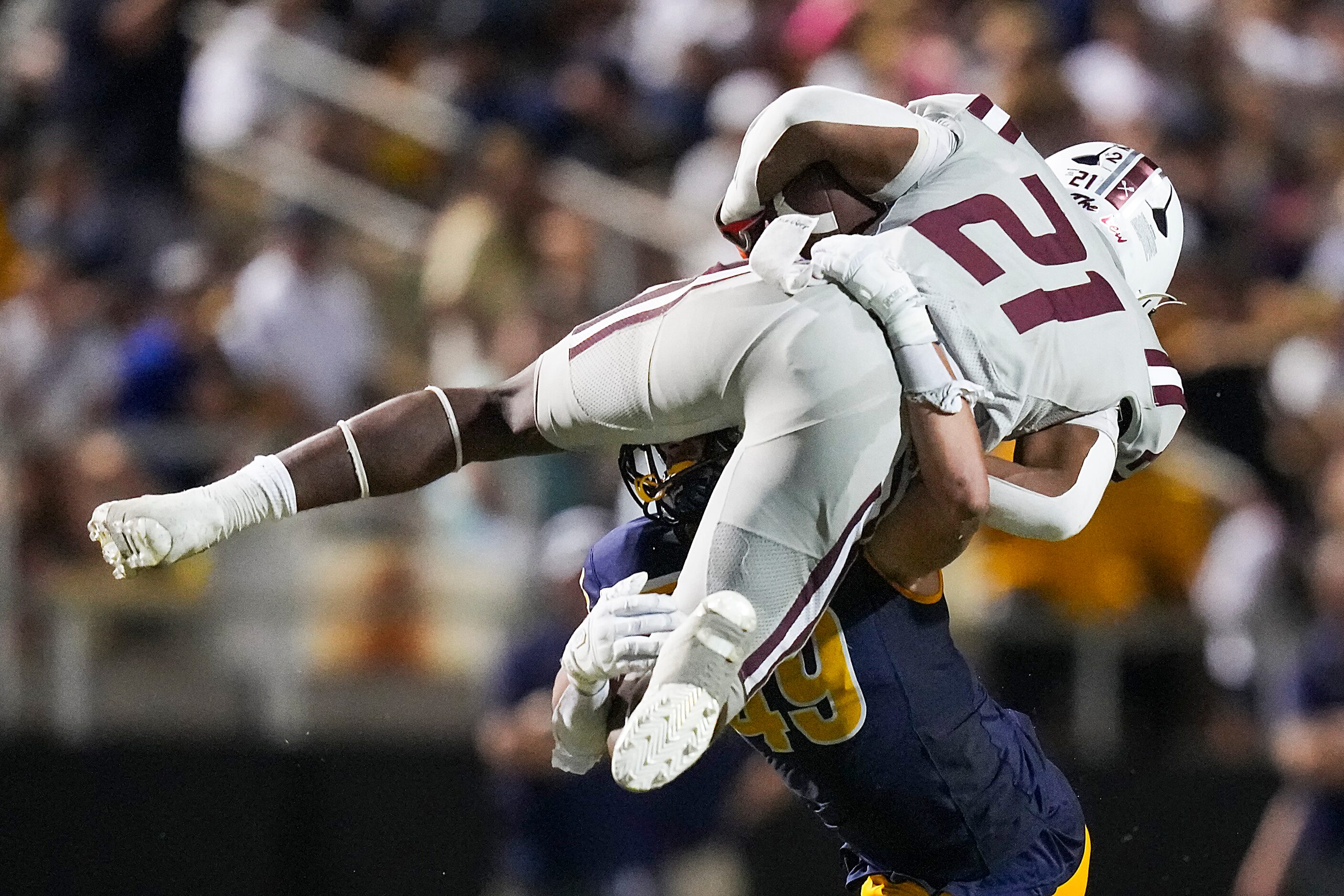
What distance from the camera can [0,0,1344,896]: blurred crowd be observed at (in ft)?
18.8

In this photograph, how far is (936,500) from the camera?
2662 millimetres

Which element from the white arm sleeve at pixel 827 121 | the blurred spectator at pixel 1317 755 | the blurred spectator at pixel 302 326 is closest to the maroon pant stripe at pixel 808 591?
the white arm sleeve at pixel 827 121

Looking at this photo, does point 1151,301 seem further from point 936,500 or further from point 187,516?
point 187,516

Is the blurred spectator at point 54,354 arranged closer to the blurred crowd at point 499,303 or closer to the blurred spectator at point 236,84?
the blurred crowd at point 499,303

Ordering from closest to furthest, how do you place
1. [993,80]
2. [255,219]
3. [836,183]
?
[836,183] < [993,80] < [255,219]

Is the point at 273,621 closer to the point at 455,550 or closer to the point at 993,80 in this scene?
the point at 455,550

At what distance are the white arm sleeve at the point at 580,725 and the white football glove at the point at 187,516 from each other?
1.58 feet

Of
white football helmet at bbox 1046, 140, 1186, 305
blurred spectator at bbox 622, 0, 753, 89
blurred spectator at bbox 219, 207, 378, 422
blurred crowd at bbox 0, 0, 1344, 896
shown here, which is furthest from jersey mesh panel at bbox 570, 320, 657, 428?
blurred spectator at bbox 622, 0, 753, 89

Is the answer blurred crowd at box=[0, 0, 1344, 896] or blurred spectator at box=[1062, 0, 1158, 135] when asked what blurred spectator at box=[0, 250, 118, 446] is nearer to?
blurred crowd at box=[0, 0, 1344, 896]

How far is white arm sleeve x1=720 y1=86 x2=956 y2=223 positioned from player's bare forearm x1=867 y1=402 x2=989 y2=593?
1.18 feet

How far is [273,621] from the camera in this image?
18.8 feet

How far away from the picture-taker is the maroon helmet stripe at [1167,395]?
289 cm

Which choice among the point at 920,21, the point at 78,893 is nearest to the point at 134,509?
the point at 78,893

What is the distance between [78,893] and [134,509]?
3691mm
